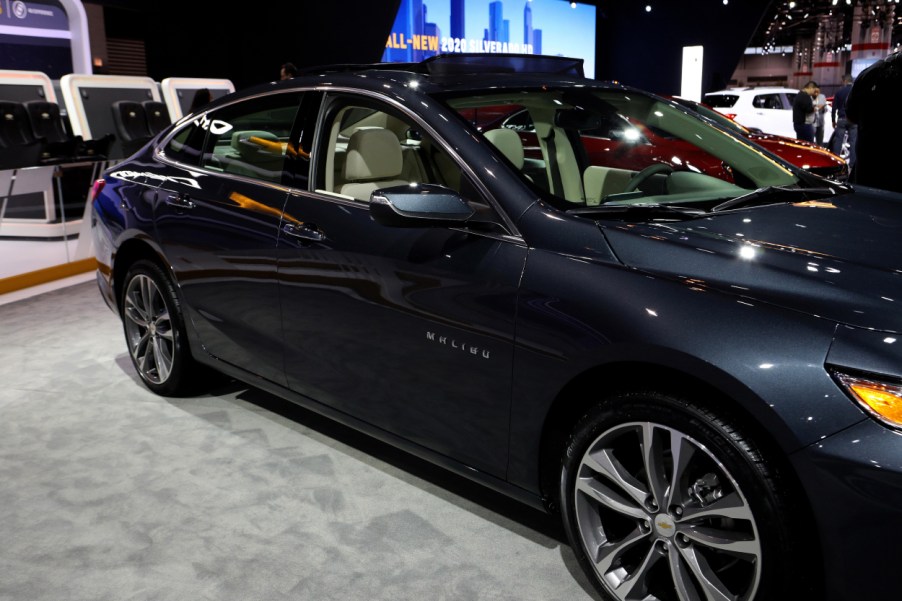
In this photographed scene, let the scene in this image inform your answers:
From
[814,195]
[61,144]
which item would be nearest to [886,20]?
[61,144]

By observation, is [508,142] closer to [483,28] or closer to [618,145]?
[618,145]

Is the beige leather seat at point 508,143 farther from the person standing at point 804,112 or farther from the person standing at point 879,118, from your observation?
the person standing at point 804,112

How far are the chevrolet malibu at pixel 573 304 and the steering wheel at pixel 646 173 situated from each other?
0.01 m

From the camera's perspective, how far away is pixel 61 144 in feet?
28.8

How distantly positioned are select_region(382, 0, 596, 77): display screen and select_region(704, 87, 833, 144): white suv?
3.32m

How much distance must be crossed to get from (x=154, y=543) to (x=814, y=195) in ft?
7.48

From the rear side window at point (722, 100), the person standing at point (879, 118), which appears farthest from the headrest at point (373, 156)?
the rear side window at point (722, 100)

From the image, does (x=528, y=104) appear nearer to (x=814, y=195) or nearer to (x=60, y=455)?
(x=814, y=195)

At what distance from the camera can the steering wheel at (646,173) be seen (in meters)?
2.88

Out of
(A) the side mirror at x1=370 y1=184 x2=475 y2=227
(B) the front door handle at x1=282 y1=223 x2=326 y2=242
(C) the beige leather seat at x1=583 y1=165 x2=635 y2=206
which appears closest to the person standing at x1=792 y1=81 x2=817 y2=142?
(C) the beige leather seat at x1=583 y1=165 x2=635 y2=206

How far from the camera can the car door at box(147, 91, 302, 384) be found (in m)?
2.99

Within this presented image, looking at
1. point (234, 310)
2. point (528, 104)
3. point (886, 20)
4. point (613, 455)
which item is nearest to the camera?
point (613, 455)

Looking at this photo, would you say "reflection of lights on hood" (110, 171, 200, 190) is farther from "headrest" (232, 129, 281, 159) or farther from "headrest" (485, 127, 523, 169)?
"headrest" (485, 127, 523, 169)

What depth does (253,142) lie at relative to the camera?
329cm
